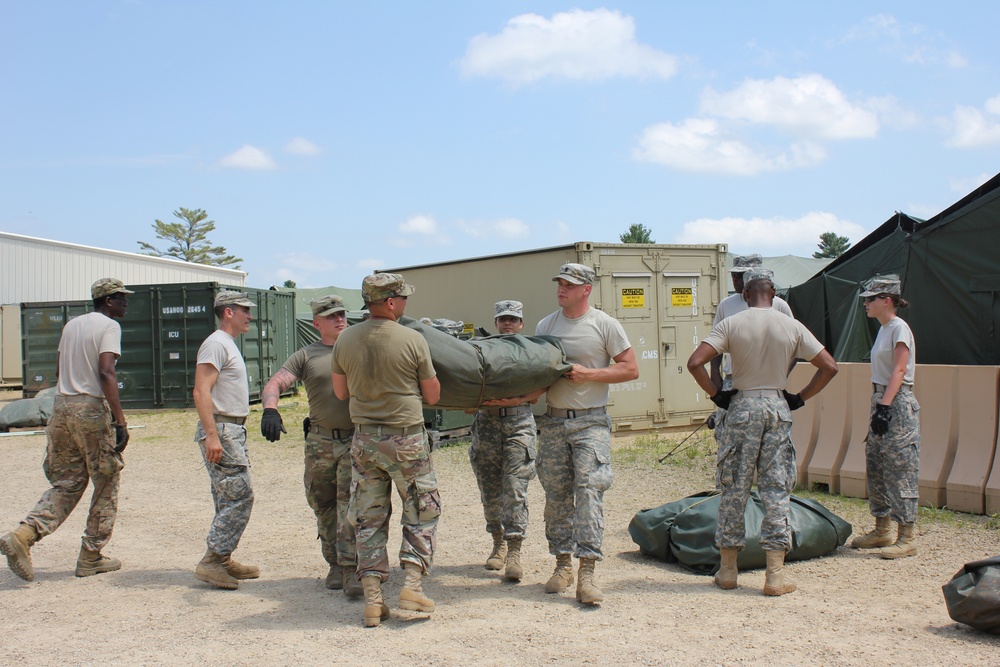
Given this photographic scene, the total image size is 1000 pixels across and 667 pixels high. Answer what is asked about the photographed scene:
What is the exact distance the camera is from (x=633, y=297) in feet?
42.4

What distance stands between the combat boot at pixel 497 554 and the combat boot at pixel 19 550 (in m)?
3.14

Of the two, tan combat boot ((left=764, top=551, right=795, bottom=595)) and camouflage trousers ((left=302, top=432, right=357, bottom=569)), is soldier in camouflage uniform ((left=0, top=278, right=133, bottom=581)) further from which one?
tan combat boot ((left=764, top=551, right=795, bottom=595))

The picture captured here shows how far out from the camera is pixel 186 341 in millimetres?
17797

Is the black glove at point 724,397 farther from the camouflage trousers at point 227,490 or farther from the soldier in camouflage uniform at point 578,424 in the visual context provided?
the camouflage trousers at point 227,490

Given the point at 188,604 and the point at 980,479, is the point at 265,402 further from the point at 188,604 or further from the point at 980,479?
the point at 980,479

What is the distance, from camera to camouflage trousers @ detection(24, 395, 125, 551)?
5.93m

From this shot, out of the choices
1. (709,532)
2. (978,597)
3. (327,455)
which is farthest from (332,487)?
(978,597)

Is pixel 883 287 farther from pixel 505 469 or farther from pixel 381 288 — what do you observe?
pixel 381 288

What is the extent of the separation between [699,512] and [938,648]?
1915mm

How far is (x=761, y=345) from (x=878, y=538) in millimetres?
2057

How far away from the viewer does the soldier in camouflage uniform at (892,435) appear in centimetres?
604

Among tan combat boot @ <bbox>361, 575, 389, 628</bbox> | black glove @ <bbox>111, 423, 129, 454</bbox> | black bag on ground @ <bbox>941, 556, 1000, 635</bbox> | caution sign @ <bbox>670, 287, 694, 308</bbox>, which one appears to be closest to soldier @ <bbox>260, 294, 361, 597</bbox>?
tan combat boot @ <bbox>361, 575, 389, 628</bbox>

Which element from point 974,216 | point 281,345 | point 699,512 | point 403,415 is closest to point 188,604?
point 403,415

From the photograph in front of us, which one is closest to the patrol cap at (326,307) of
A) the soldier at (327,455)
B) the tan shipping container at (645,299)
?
the soldier at (327,455)
